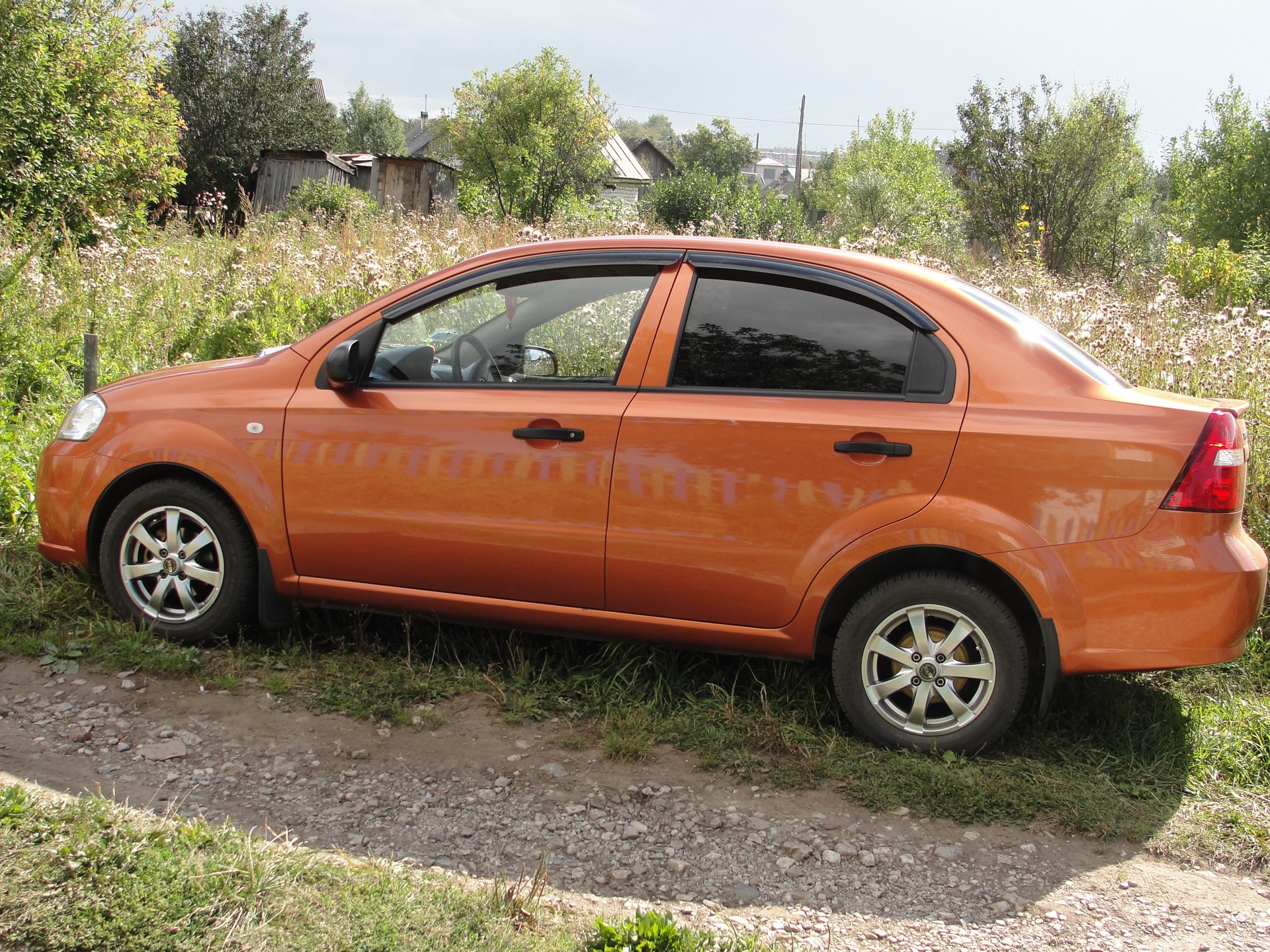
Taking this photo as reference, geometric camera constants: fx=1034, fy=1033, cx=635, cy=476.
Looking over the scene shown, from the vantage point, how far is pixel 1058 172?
2295 cm

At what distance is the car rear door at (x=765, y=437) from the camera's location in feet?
11.5

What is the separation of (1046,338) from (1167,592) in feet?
3.08

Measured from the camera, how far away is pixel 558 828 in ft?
10.7

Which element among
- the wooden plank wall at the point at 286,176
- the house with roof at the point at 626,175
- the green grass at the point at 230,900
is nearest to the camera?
the green grass at the point at 230,900

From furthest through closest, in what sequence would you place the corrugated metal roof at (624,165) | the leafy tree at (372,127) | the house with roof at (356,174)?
the leafy tree at (372,127), the corrugated metal roof at (624,165), the house with roof at (356,174)

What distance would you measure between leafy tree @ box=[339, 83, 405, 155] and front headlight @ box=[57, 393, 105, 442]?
72.3m

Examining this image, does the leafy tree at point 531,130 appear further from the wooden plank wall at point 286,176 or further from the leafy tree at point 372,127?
the leafy tree at point 372,127

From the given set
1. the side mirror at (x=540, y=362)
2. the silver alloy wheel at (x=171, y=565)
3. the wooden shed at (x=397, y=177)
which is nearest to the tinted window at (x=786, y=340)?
A: the side mirror at (x=540, y=362)

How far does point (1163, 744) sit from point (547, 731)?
7.57 ft

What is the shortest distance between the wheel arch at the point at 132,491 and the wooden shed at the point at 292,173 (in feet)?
108

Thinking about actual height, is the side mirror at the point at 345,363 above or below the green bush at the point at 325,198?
below

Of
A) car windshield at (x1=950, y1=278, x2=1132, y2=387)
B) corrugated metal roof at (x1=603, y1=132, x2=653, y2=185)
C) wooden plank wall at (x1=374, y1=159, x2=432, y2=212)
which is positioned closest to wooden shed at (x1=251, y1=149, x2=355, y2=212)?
wooden plank wall at (x1=374, y1=159, x2=432, y2=212)

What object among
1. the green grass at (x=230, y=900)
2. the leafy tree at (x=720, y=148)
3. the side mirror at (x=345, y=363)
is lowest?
the green grass at (x=230, y=900)

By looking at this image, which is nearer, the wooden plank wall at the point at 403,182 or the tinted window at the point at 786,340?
the tinted window at the point at 786,340
